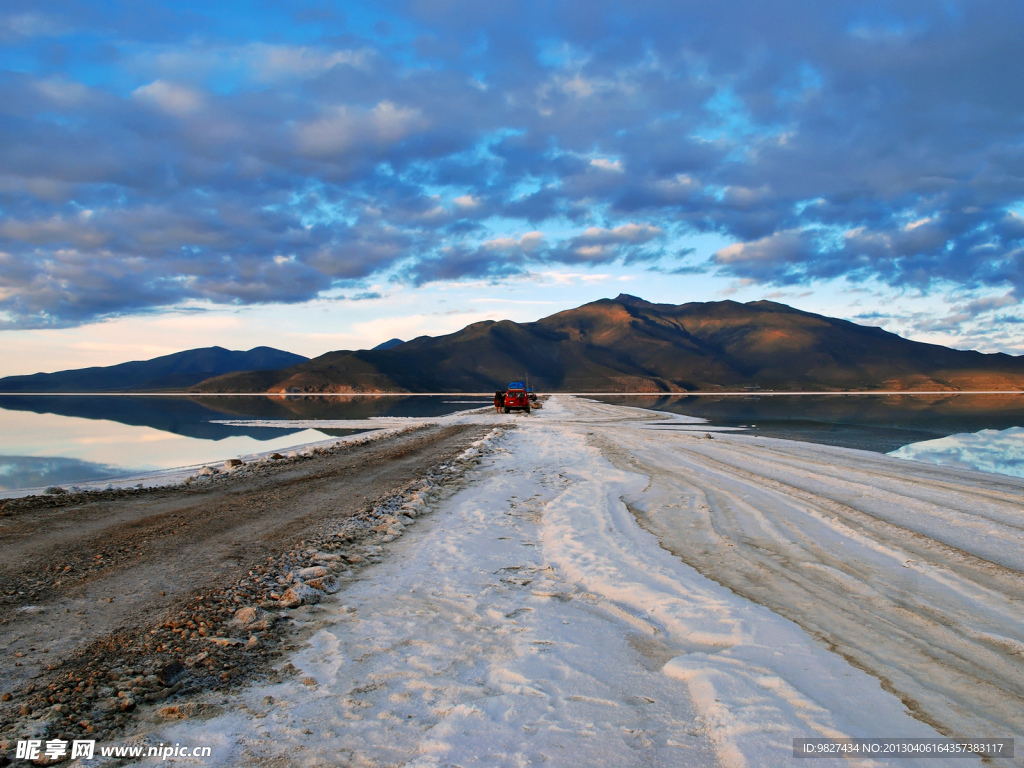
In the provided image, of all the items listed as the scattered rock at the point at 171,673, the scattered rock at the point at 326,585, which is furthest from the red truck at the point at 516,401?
the scattered rock at the point at 171,673

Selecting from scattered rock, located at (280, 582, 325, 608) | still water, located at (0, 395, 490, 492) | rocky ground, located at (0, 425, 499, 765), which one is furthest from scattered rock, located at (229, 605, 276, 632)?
still water, located at (0, 395, 490, 492)

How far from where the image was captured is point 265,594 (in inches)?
240

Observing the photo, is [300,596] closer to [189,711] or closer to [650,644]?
[189,711]

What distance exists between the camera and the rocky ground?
161 inches

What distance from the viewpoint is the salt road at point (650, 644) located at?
368 centimetres

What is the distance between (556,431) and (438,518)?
65.3ft

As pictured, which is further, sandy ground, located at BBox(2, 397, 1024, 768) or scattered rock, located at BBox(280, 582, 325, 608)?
scattered rock, located at BBox(280, 582, 325, 608)

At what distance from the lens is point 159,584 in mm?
6387

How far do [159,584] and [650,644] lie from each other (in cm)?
537

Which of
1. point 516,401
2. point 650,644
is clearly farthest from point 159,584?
point 516,401

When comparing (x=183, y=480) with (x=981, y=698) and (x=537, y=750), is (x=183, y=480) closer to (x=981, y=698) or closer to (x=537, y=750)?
(x=537, y=750)

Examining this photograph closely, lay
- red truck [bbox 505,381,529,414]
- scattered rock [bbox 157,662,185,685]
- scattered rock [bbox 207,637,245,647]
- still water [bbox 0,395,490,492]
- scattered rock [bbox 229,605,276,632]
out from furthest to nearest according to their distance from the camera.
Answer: red truck [bbox 505,381,529,414] < still water [bbox 0,395,490,492] < scattered rock [bbox 229,605,276,632] < scattered rock [bbox 207,637,245,647] < scattered rock [bbox 157,662,185,685]

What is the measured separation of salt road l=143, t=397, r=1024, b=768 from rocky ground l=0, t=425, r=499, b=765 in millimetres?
463

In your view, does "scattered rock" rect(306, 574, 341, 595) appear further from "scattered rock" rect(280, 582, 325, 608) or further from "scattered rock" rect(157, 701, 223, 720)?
"scattered rock" rect(157, 701, 223, 720)
